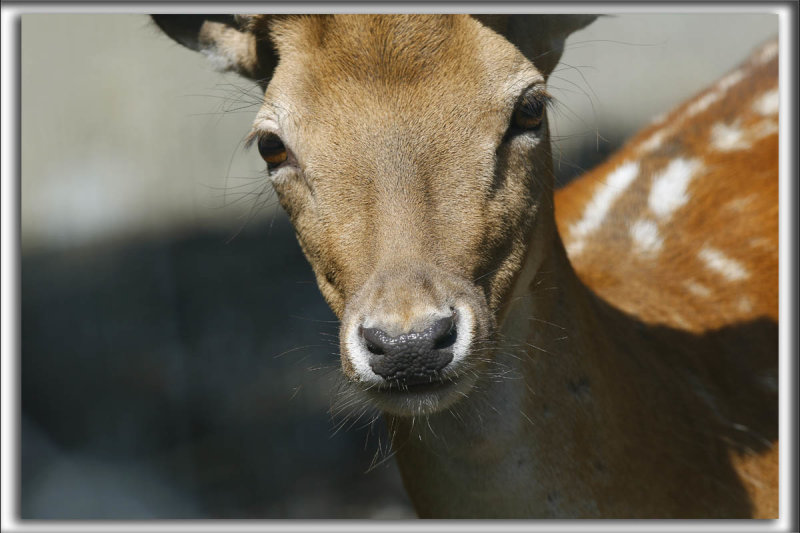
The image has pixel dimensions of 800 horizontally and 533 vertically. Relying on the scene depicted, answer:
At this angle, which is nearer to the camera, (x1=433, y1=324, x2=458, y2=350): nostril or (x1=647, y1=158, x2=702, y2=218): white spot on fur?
(x1=433, y1=324, x2=458, y2=350): nostril

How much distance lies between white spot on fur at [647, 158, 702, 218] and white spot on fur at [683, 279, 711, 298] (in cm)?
35

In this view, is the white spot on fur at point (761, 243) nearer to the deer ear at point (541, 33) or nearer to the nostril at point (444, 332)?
the deer ear at point (541, 33)

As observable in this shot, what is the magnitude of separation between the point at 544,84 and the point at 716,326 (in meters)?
1.24

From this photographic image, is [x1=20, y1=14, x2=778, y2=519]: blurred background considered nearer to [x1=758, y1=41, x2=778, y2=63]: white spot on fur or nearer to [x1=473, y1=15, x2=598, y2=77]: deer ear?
[x1=758, y1=41, x2=778, y2=63]: white spot on fur

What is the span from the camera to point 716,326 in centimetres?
296

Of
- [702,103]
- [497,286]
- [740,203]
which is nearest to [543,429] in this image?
[497,286]

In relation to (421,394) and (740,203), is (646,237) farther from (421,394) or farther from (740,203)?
(421,394)

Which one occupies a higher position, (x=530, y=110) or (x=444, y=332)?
(x=530, y=110)

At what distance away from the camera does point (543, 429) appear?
239 cm

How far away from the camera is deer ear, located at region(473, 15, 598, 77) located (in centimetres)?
218

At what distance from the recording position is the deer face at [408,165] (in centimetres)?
190

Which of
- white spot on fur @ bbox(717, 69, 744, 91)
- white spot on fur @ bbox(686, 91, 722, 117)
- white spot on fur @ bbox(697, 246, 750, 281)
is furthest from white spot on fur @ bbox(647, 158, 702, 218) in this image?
white spot on fur @ bbox(717, 69, 744, 91)

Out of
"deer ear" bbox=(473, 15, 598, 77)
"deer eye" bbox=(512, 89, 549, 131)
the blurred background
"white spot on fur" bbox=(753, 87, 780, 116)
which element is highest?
"deer ear" bbox=(473, 15, 598, 77)

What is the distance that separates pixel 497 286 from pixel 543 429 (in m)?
0.48
